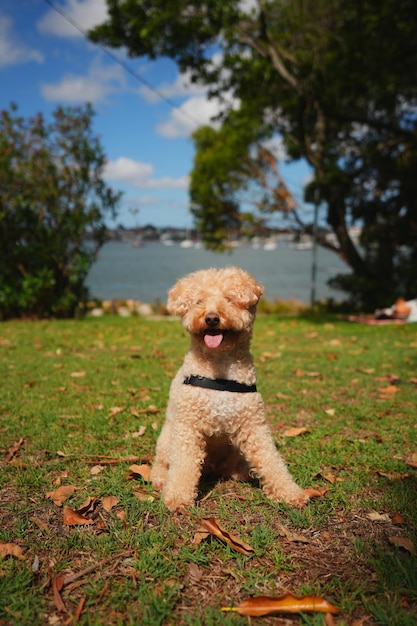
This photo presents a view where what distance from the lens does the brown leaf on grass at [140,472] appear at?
9.94 ft

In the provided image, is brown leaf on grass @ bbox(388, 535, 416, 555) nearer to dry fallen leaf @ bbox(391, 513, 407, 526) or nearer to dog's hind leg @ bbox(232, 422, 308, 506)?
dry fallen leaf @ bbox(391, 513, 407, 526)

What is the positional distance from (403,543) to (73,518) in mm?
1651

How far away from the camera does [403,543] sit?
2.22 meters

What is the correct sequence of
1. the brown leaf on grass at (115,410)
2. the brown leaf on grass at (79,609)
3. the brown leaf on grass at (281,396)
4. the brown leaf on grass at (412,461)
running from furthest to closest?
the brown leaf on grass at (281,396) → the brown leaf on grass at (115,410) → the brown leaf on grass at (412,461) → the brown leaf on grass at (79,609)

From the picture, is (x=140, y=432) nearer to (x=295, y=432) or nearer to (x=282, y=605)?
(x=295, y=432)

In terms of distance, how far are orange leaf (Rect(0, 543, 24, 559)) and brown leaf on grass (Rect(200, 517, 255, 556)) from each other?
0.87 metres

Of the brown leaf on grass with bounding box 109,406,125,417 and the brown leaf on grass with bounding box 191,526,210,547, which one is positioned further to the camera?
the brown leaf on grass with bounding box 109,406,125,417

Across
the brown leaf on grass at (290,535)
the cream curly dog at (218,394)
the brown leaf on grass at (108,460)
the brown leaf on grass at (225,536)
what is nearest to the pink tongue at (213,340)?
the cream curly dog at (218,394)

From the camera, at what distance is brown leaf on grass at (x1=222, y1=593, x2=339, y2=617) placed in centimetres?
181

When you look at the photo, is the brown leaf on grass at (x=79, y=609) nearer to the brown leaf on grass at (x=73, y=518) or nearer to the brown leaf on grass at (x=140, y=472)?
the brown leaf on grass at (x=73, y=518)

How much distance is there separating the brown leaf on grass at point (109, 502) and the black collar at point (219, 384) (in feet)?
2.59

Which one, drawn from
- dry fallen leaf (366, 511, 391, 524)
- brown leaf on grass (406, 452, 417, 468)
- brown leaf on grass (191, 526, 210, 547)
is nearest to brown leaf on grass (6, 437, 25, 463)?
brown leaf on grass (191, 526, 210, 547)

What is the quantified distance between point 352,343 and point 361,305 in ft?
23.0

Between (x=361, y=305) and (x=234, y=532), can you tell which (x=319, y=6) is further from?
(x=234, y=532)
